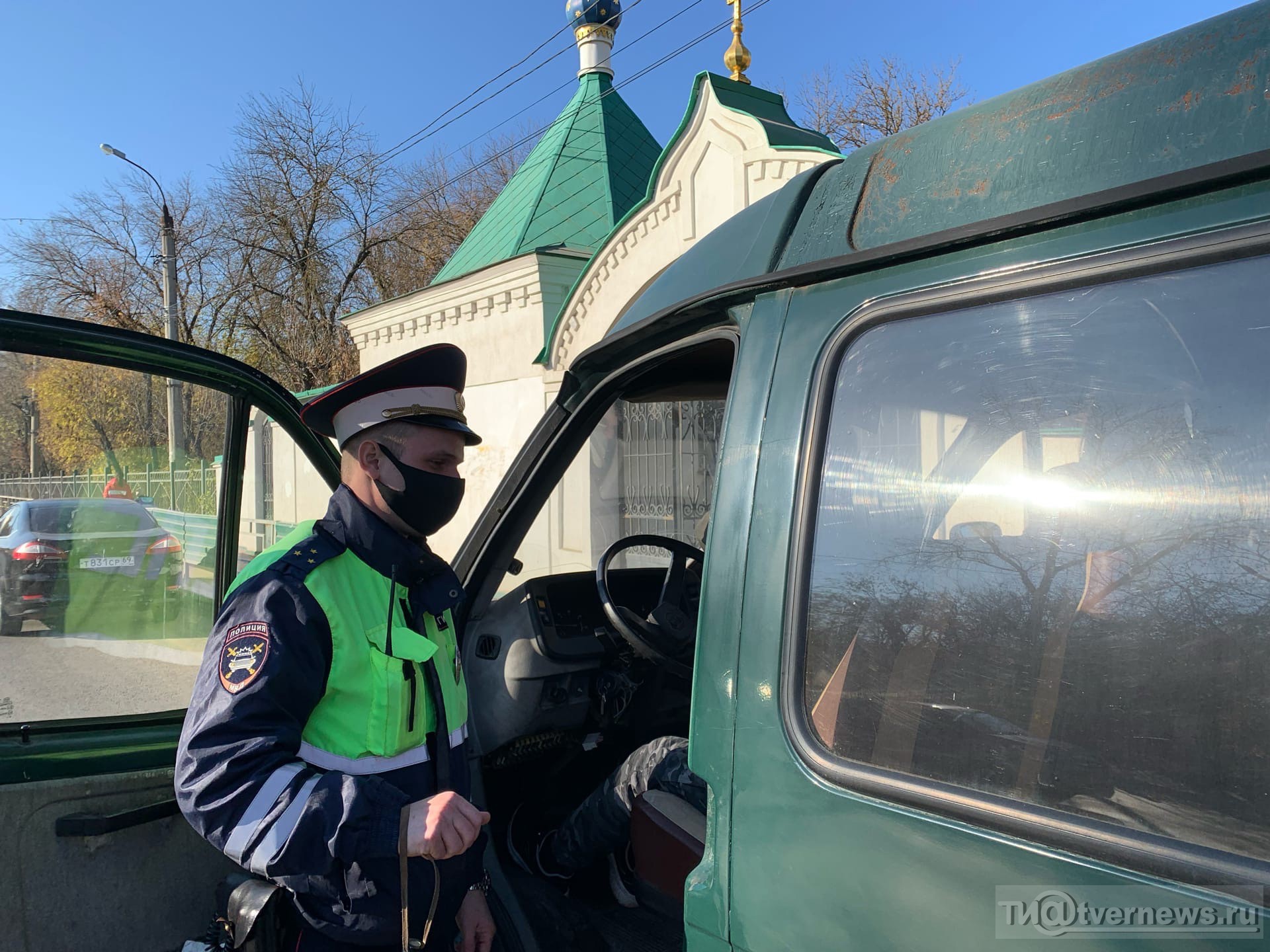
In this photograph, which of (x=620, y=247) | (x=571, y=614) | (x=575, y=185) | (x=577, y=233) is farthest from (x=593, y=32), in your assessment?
(x=571, y=614)

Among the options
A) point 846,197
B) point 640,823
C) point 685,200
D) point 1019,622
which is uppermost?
point 685,200

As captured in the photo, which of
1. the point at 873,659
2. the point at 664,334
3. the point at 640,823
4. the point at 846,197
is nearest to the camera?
the point at 873,659

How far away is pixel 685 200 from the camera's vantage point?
9.45 metres

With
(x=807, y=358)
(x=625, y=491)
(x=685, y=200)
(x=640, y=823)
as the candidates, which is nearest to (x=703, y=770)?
(x=807, y=358)

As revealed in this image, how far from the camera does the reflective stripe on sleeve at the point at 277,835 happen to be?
1.38m

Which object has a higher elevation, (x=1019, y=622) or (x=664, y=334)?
(x=664, y=334)

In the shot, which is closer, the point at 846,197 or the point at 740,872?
the point at 740,872

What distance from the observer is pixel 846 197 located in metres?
1.41

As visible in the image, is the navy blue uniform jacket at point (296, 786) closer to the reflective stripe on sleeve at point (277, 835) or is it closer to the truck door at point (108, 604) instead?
the reflective stripe on sleeve at point (277, 835)

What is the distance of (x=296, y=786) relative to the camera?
1414mm

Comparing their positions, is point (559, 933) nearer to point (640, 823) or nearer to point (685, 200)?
point (640, 823)

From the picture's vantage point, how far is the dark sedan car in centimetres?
188

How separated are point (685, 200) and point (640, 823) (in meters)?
8.33

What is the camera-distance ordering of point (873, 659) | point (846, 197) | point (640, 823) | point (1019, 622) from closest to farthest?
point (1019, 622), point (873, 659), point (846, 197), point (640, 823)
